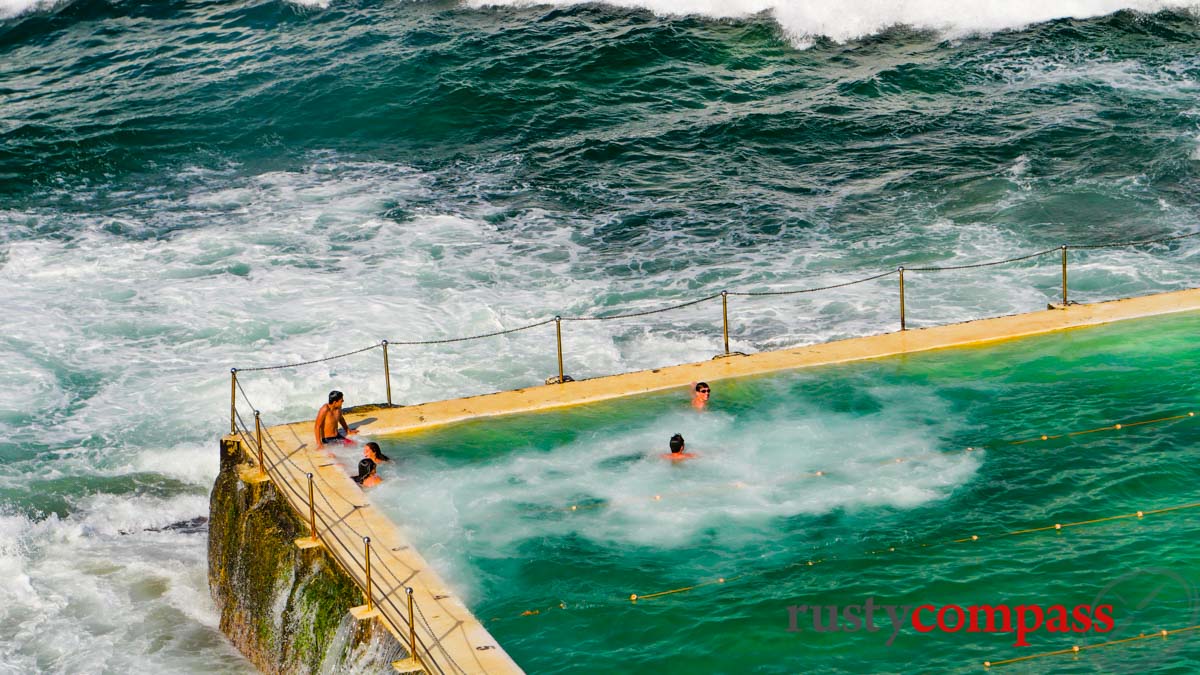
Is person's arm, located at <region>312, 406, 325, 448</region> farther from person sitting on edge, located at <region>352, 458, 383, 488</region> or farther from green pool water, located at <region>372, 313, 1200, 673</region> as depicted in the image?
person sitting on edge, located at <region>352, 458, 383, 488</region>

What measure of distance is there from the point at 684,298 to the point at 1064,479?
9187mm

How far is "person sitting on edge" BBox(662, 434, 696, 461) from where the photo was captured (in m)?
15.2

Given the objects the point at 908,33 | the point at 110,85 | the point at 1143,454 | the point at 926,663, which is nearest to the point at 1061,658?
the point at 926,663

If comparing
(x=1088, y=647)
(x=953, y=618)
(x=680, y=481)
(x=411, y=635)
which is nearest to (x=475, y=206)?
(x=680, y=481)

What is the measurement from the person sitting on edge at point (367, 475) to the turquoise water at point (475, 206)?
209cm

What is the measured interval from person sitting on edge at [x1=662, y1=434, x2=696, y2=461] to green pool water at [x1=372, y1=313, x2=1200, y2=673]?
0.14 metres

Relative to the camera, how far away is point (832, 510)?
14.4 meters

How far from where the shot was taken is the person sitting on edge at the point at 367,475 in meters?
14.9

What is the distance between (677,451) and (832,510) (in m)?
1.82

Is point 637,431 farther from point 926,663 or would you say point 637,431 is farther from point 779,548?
point 926,663

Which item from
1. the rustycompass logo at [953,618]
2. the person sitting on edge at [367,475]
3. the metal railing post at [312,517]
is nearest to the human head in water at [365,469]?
the person sitting on edge at [367,475]

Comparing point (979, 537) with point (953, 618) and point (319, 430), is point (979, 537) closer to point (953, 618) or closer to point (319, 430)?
point (953, 618)

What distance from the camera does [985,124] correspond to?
2978cm

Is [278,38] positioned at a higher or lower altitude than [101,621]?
higher
